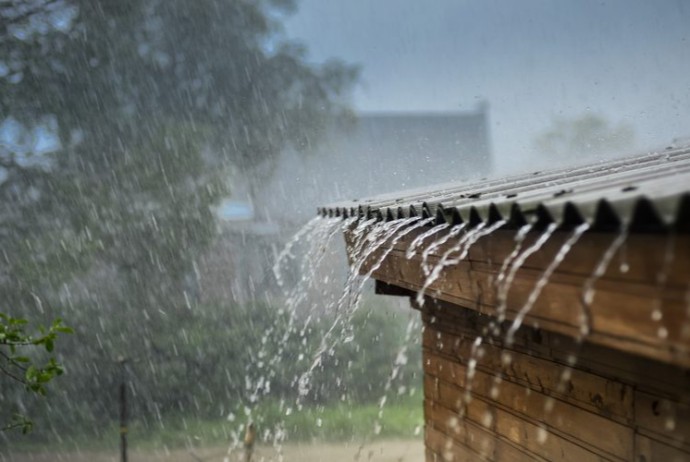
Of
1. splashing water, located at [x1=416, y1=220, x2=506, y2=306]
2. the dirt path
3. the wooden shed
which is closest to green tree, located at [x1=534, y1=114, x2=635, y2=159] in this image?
the dirt path

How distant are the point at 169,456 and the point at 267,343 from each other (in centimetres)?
427

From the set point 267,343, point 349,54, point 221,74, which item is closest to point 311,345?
point 267,343

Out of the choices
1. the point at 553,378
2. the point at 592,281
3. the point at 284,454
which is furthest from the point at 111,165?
the point at 592,281

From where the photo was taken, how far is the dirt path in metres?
13.3

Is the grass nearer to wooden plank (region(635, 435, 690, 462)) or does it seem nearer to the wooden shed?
the wooden shed

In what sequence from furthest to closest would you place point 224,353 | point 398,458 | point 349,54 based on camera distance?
point 349,54
point 224,353
point 398,458

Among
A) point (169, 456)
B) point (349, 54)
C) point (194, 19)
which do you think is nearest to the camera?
point (169, 456)

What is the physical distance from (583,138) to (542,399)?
28.1 meters

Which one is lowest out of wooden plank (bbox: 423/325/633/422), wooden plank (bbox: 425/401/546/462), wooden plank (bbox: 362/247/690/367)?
wooden plank (bbox: 425/401/546/462)

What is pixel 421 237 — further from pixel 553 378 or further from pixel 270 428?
pixel 270 428

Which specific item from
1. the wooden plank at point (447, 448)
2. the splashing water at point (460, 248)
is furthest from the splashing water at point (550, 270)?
the wooden plank at point (447, 448)

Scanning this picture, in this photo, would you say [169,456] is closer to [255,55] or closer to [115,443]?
[115,443]

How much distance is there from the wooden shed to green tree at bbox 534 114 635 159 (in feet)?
82.4

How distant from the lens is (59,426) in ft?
48.9
